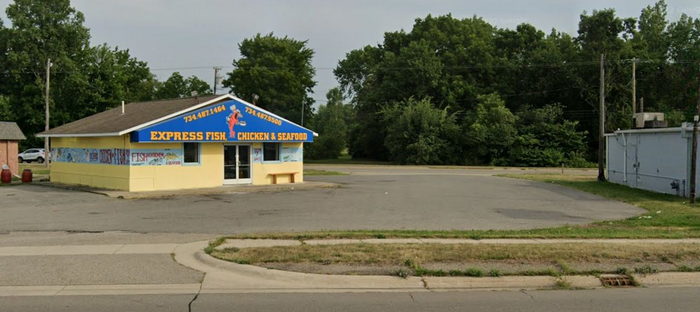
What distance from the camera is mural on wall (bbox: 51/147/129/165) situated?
82.6 feet

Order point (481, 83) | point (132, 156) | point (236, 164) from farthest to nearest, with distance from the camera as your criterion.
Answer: point (481, 83) → point (236, 164) → point (132, 156)

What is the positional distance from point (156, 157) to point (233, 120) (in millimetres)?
3913

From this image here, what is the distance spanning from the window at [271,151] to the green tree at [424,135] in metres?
34.6

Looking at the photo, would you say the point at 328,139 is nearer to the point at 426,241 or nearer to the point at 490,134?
the point at 490,134

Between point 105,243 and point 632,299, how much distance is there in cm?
930

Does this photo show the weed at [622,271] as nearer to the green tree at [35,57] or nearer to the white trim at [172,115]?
the white trim at [172,115]

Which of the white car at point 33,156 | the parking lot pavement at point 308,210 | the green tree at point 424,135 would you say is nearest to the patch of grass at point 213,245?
the parking lot pavement at point 308,210

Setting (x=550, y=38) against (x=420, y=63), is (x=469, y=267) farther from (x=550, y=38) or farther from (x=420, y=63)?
(x=550, y=38)

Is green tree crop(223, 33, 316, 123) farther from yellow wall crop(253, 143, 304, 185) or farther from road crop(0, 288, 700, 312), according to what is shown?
road crop(0, 288, 700, 312)

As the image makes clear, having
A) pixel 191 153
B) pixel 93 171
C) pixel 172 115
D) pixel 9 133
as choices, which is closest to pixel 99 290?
pixel 172 115

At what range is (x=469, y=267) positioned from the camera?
9.06 m

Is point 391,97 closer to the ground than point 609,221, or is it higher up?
higher up

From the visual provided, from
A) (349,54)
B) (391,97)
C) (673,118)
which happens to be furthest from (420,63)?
(349,54)

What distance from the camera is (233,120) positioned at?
2733cm
